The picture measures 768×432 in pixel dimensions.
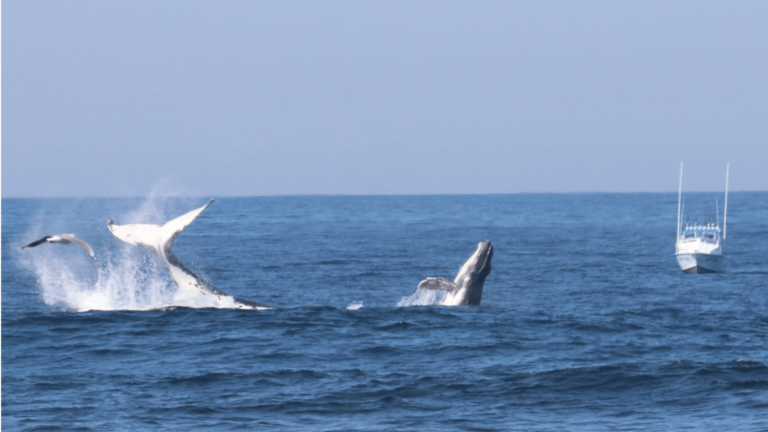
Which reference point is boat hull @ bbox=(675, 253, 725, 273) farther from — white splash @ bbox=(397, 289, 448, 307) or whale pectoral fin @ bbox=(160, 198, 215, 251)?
whale pectoral fin @ bbox=(160, 198, 215, 251)

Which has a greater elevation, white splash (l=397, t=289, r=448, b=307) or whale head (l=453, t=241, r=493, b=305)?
whale head (l=453, t=241, r=493, b=305)

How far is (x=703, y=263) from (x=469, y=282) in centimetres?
2249

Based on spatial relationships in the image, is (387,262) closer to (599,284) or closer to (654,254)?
(599,284)

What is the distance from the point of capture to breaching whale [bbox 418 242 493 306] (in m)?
25.6

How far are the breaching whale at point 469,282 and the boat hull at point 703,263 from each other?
21306mm

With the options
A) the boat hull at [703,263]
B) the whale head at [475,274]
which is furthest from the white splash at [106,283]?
the boat hull at [703,263]

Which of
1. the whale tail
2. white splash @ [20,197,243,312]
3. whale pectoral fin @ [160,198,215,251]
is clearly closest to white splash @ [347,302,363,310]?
white splash @ [20,197,243,312]

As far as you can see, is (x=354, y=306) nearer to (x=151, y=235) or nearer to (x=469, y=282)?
(x=469, y=282)

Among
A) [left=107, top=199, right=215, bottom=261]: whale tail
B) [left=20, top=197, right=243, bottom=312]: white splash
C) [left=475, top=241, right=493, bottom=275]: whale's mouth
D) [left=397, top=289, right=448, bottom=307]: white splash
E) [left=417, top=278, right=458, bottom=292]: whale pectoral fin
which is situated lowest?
[left=20, top=197, right=243, bottom=312]: white splash

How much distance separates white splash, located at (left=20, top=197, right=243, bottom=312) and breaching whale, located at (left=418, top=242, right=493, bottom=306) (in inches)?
258

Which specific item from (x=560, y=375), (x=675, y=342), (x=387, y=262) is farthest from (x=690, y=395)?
(x=387, y=262)

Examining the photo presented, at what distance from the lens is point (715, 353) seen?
65.3 ft

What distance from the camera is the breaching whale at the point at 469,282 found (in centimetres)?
2562

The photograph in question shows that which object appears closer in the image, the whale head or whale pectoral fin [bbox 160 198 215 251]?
whale pectoral fin [bbox 160 198 215 251]
